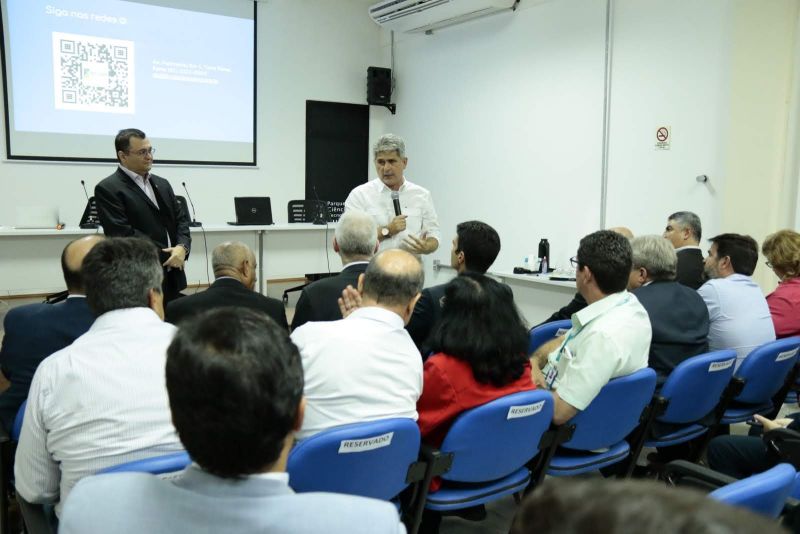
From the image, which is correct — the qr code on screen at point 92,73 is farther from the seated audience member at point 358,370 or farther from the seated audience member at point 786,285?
the seated audience member at point 786,285

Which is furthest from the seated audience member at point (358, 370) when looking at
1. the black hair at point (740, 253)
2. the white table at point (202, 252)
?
the white table at point (202, 252)

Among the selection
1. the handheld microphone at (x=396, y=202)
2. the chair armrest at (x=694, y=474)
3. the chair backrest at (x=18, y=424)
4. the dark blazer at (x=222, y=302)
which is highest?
the handheld microphone at (x=396, y=202)

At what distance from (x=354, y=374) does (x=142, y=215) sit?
2.72 metres

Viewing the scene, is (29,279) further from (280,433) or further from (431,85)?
(280,433)

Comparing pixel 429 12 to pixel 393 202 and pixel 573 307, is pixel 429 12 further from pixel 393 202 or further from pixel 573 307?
pixel 573 307

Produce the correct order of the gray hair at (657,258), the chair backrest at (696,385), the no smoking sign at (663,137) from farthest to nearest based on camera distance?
the no smoking sign at (663,137) < the gray hair at (657,258) < the chair backrest at (696,385)

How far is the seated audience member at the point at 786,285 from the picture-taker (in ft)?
10.5

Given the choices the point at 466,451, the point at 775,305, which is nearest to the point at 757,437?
the point at 775,305

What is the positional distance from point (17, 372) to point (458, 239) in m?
1.87

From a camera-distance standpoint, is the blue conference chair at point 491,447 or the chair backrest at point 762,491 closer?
the chair backrest at point 762,491

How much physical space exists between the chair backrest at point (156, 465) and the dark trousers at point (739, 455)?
78.2 inches

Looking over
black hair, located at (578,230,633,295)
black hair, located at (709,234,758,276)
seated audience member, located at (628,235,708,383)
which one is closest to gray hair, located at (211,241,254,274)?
black hair, located at (578,230,633,295)

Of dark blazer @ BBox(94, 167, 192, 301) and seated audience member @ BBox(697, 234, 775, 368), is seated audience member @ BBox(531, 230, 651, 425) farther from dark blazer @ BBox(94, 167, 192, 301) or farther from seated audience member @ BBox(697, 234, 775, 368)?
dark blazer @ BBox(94, 167, 192, 301)

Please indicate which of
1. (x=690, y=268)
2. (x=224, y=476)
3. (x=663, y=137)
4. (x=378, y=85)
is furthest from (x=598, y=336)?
(x=378, y=85)
